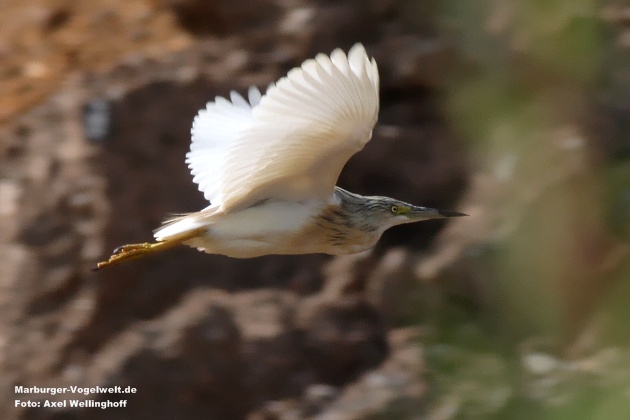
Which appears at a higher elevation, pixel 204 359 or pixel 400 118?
pixel 400 118

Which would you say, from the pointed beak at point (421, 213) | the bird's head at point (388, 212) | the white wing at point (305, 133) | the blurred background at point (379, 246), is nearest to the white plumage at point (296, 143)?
the white wing at point (305, 133)

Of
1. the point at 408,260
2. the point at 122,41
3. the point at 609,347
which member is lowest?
the point at 609,347

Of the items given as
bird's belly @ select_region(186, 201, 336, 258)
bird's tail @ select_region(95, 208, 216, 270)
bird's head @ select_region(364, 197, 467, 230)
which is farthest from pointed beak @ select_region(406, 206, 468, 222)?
bird's tail @ select_region(95, 208, 216, 270)

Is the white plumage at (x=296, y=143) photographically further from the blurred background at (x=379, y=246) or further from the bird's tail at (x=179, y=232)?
the blurred background at (x=379, y=246)

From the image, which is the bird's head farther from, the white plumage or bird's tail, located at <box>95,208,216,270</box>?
bird's tail, located at <box>95,208,216,270</box>

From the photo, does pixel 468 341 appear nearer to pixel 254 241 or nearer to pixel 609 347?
pixel 609 347

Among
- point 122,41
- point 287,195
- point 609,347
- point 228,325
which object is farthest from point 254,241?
point 122,41

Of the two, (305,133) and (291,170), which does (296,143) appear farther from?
(291,170)

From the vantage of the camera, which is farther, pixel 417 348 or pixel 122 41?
pixel 122 41
